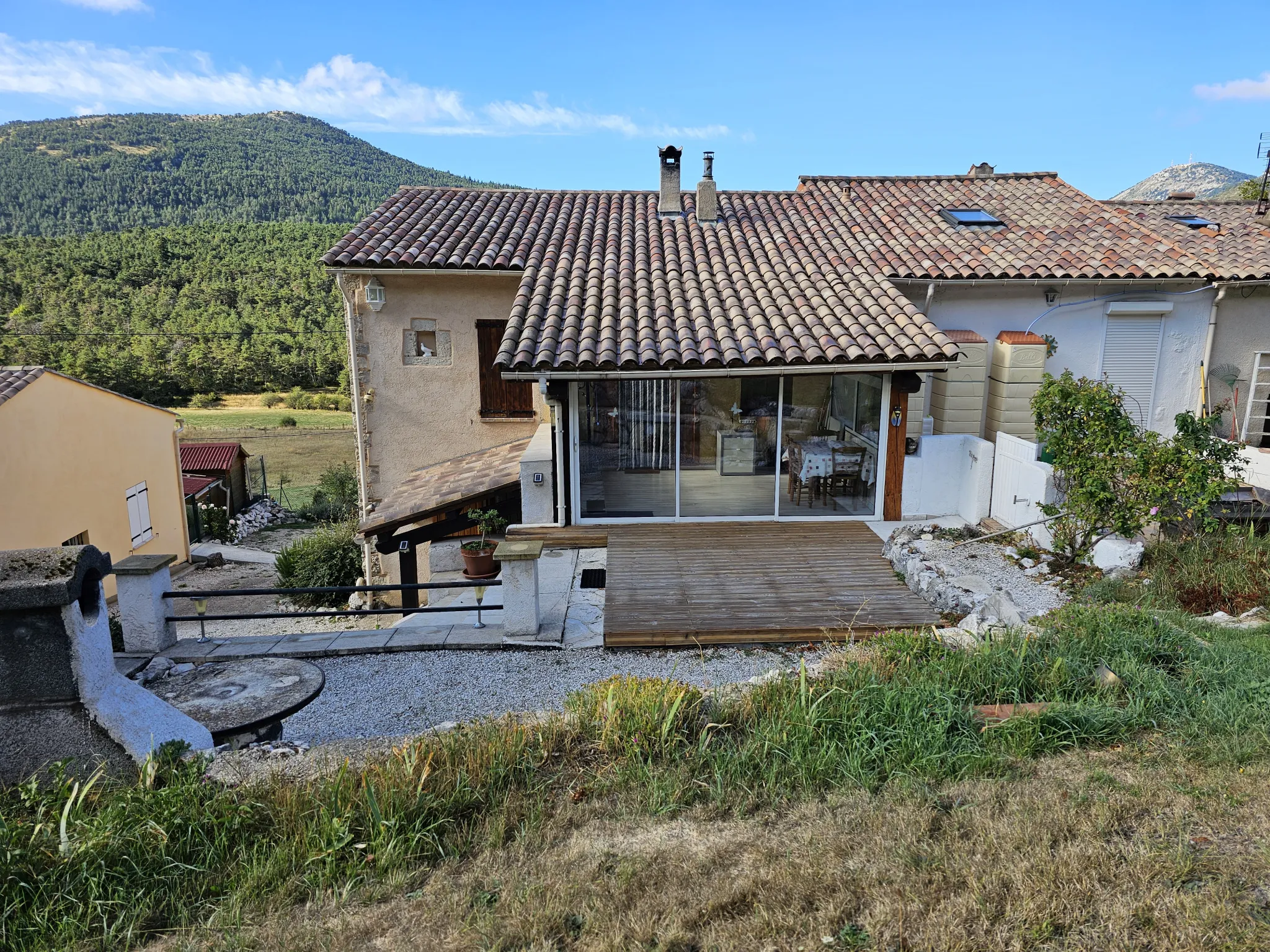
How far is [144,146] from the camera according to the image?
76750mm

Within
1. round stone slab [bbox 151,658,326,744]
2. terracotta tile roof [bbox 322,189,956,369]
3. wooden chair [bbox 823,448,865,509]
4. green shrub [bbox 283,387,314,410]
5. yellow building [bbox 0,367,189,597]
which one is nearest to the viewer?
round stone slab [bbox 151,658,326,744]

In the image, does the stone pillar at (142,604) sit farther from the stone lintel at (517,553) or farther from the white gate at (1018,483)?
the white gate at (1018,483)

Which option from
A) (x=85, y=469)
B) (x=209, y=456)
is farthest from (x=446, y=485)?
(x=209, y=456)

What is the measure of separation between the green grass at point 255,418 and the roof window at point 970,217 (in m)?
38.2

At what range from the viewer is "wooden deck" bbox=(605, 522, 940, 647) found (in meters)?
7.52

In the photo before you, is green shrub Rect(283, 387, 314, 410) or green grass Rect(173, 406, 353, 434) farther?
green shrub Rect(283, 387, 314, 410)

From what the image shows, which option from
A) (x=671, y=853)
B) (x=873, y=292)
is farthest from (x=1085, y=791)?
(x=873, y=292)

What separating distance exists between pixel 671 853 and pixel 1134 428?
25.6 ft

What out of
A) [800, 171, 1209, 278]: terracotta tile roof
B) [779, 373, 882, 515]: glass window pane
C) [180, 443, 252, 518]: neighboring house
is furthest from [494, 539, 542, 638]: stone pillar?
[180, 443, 252, 518]: neighboring house

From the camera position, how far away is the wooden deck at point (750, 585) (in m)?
7.52

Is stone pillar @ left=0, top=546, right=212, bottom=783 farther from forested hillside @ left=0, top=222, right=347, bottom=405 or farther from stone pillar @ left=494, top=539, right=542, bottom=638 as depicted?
forested hillside @ left=0, top=222, right=347, bottom=405

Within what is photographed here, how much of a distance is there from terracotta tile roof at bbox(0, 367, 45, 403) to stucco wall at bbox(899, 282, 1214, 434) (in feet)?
63.1

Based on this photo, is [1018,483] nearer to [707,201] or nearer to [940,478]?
[940,478]

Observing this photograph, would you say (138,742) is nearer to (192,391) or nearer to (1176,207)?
(1176,207)
